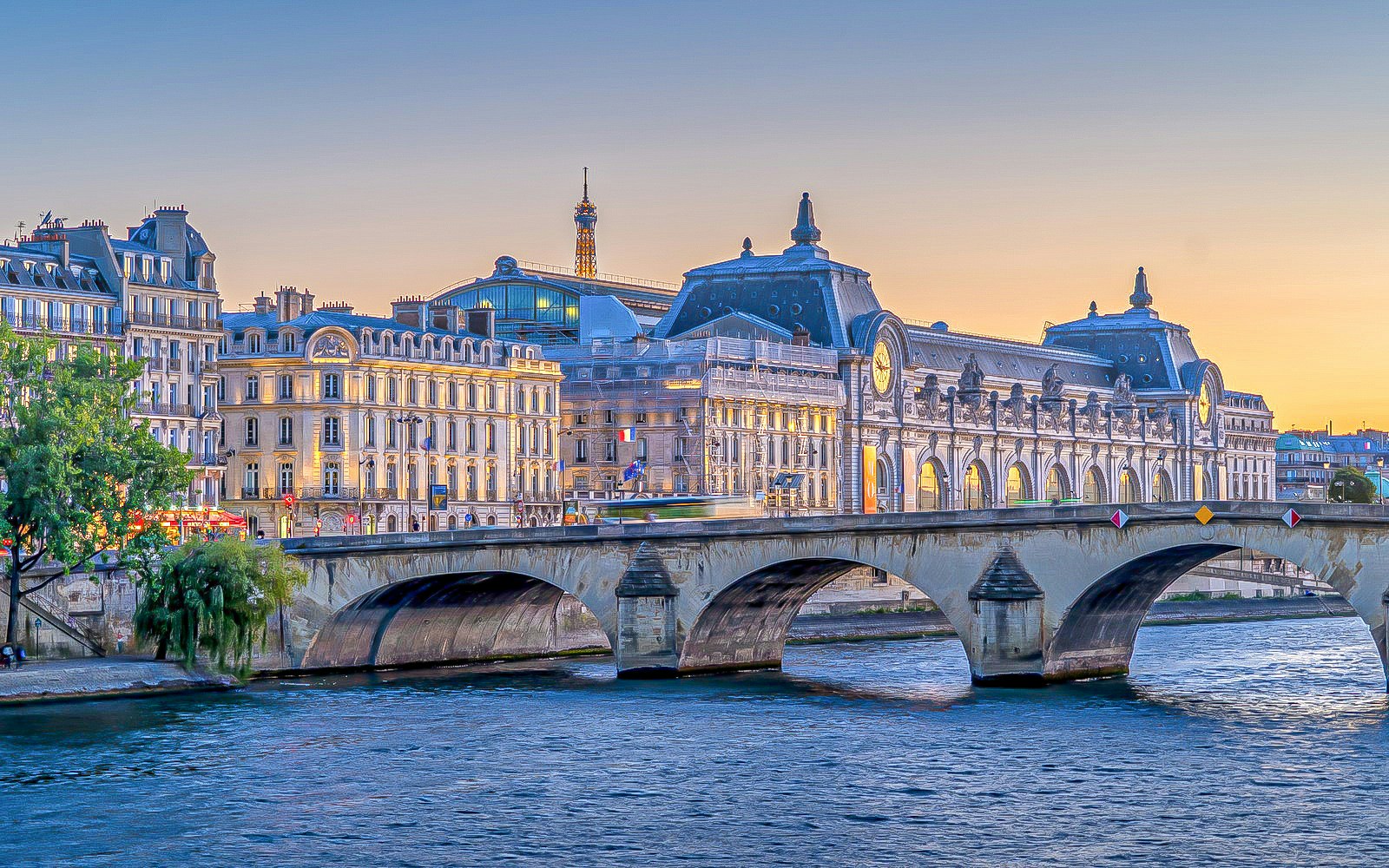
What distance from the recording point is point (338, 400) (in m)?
122

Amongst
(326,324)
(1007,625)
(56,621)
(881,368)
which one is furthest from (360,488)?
(881,368)

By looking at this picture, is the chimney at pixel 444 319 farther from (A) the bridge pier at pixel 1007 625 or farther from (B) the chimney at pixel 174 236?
(A) the bridge pier at pixel 1007 625

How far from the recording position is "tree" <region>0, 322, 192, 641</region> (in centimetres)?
8212

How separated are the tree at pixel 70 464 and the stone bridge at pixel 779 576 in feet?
25.8

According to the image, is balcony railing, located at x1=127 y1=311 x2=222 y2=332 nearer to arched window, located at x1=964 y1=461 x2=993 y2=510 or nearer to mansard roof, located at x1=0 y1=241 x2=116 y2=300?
mansard roof, located at x1=0 y1=241 x2=116 y2=300

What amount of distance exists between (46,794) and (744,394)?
295 ft

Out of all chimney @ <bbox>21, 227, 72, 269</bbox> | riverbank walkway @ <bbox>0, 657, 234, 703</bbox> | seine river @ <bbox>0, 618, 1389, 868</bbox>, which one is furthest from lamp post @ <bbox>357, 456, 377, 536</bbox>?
riverbank walkway @ <bbox>0, 657, 234, 703</bbox>

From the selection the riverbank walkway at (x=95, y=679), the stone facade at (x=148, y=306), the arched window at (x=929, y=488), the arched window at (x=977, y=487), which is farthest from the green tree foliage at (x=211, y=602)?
the arched window at (x=977, y=487)

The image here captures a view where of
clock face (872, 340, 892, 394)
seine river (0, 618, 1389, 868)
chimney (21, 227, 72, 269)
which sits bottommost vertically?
seine river (0, 618, 1389, 868)

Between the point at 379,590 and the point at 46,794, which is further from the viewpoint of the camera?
the point at 379,590

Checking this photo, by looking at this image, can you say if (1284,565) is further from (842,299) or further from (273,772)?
(273,772)

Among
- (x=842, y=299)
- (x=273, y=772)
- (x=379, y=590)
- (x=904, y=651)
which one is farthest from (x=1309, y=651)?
(x=842, y=299)

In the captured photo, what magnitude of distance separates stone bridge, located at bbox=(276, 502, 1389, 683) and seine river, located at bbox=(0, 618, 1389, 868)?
2.29 m

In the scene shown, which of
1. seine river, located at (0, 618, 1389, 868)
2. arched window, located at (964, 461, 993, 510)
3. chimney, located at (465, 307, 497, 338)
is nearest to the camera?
seine river, located at (0, 618, 1389, 868)
